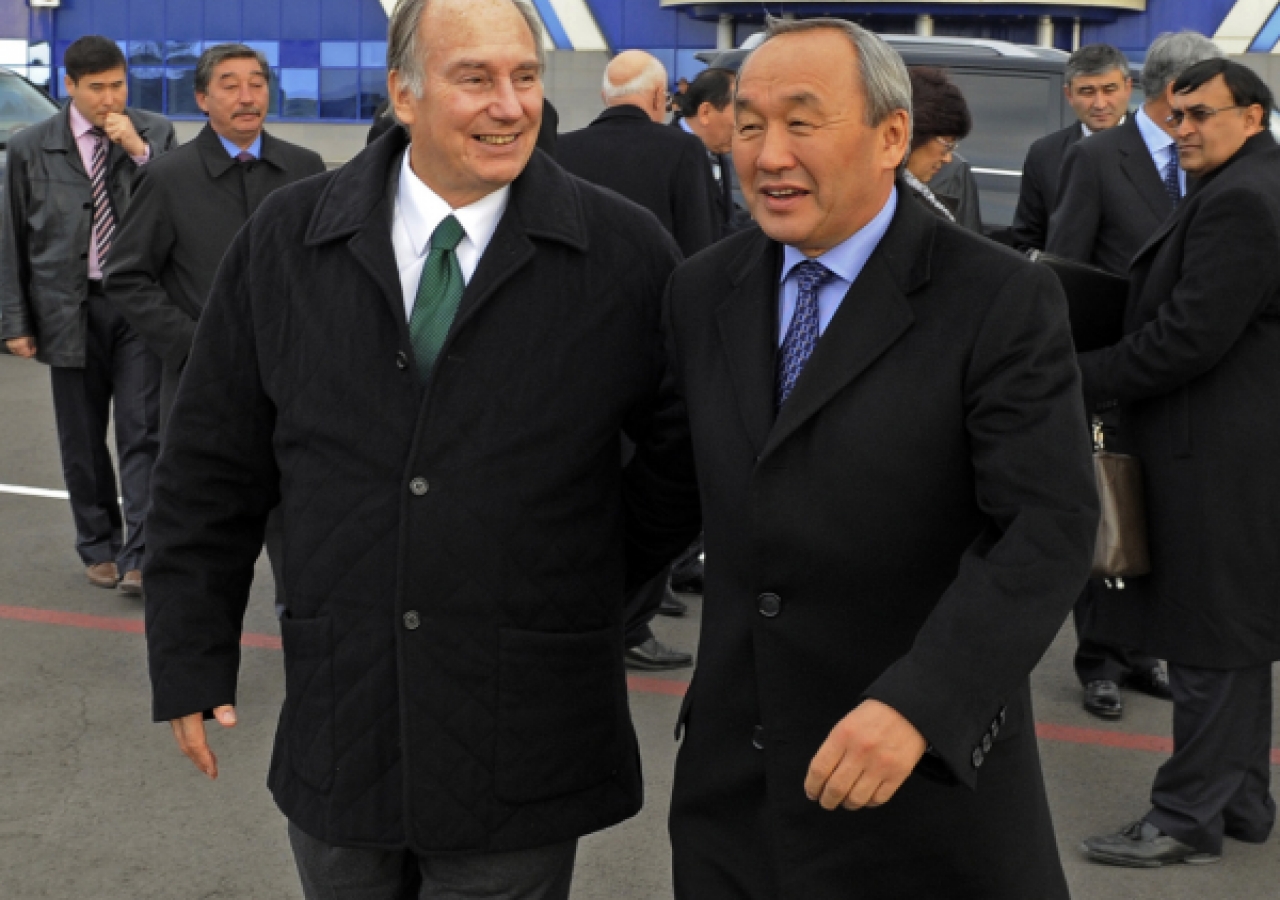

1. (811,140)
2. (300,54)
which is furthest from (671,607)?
(300,54)

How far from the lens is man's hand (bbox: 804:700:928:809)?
217 centimetres

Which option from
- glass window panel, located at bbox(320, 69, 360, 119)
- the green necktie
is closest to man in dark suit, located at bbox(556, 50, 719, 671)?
the green necktie

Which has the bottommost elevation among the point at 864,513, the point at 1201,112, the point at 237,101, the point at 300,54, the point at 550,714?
the point at 300,54

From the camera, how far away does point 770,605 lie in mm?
2410

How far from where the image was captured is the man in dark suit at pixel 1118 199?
223 inches

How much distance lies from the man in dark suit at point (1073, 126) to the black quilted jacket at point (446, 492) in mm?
4460

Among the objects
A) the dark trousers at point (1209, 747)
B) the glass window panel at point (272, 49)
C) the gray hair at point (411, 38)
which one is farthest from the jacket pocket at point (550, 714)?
the glass window panel at point (272, 49)

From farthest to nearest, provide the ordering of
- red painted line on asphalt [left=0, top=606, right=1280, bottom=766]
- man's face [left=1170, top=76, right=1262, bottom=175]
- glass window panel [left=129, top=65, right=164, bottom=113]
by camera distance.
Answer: glass window panel [left=129, top=65, right=164, bottom=113], red painted line on asphalt [left=0, top=606, right=1280, bottom=766], man's face [left=1170, top=76, right=1262, bottom=175]

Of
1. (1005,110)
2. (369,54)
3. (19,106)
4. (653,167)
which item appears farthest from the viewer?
(369,54)

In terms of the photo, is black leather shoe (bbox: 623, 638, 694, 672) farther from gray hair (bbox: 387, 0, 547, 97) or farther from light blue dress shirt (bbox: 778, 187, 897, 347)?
light blue dress shirt (bbox: 778, 187, 897, 347)

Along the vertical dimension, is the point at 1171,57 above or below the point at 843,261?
above

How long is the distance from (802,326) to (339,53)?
114 feet

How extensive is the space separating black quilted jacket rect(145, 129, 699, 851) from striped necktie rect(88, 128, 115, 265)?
4.53 meters

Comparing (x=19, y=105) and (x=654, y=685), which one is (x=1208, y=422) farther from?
(x=19, y=105)
